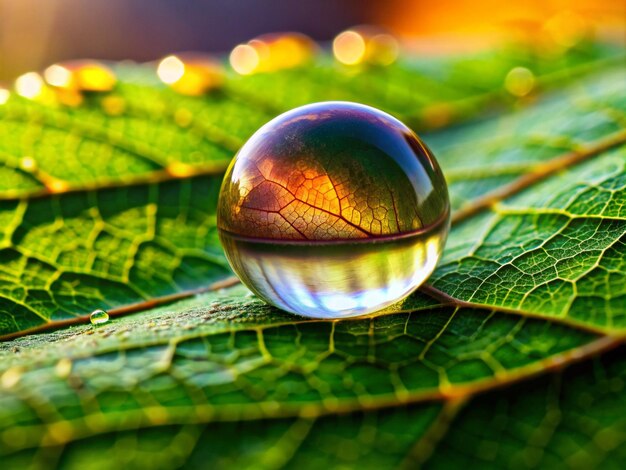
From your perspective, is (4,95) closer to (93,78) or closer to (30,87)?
(30,87)

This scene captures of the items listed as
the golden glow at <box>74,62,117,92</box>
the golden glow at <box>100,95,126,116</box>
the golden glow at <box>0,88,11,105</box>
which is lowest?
the golden glow at <box>100,95,126,116</box>

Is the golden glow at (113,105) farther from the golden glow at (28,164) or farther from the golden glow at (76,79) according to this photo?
the golden glow at (28,164)

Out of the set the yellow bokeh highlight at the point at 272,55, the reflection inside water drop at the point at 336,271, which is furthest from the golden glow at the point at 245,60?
the reflection inside water drop at the point at 336,271

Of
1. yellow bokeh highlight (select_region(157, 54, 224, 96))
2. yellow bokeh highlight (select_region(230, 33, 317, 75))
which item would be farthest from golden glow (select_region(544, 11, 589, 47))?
yellow bokeh highlight (select_region(157, 54, 224, 96))

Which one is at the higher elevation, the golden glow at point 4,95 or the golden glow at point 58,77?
the golden glow at point 58,77

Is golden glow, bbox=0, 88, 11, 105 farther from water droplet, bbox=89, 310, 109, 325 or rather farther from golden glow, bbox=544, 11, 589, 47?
golden glow, bbox=544, 11, 589, 47

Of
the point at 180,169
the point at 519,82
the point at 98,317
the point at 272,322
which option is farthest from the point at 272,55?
the point at 272,322
